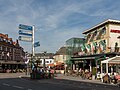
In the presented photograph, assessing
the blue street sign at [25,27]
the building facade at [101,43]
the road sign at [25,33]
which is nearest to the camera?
the blue street sign at [25,27]

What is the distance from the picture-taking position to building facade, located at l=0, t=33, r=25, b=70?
76.2m

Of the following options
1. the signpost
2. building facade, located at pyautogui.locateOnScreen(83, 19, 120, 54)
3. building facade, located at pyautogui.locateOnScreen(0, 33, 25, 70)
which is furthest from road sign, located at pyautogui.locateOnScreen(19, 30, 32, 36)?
building facade, located at pyautogui.locateOnScreen(0, 33, 25, 70)

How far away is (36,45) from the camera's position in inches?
1235

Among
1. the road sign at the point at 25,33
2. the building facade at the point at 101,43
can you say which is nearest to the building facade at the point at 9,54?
the building facade at the point at 101,43

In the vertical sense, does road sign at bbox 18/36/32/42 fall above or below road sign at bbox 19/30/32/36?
below

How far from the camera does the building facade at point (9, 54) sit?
250 feet

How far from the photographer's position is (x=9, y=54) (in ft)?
265

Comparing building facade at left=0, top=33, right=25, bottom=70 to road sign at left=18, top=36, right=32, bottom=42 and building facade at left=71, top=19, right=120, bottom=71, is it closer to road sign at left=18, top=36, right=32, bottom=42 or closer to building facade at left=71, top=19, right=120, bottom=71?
building facade at left=71, top=19, right=120, bottom=71

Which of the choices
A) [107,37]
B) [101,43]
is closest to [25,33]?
[107,37]

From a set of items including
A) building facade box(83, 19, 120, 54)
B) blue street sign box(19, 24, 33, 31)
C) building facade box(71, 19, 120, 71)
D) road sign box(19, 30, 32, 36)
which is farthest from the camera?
building facade box(83, 19, 120, 54)

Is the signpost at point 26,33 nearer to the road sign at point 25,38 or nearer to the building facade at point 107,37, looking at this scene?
the road sign at point 25,38

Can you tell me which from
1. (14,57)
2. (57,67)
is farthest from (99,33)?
(14,57)

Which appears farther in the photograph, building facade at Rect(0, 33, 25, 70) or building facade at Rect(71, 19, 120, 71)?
building facade at Rect(0, 33, 25, 70)

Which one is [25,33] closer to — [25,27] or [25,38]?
[25,38]
